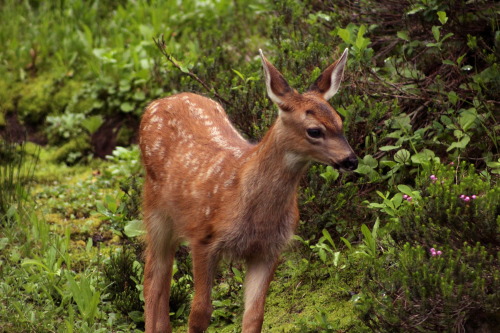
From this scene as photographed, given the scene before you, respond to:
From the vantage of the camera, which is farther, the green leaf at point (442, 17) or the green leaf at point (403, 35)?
the green leaf at point (403, 35)

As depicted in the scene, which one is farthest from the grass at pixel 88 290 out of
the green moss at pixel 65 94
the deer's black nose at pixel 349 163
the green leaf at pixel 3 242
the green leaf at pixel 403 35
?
the green moss at pixel 65 94

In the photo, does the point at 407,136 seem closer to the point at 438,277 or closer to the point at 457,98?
the point at 457,98

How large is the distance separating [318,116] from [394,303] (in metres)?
1.21

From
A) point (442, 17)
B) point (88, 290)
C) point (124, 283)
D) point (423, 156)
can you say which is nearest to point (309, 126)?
point (423, 156)

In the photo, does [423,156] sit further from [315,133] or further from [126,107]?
[126,107]

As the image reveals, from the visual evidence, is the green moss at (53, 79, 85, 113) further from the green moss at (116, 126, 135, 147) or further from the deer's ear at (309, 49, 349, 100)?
the deer's ear at (309, 49, 349, 100)

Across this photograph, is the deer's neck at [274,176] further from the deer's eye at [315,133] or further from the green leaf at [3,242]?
the green leaf at [3,242]

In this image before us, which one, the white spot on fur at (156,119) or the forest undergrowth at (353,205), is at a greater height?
the white spot on fur at (156,119)

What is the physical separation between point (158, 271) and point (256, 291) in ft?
3.56

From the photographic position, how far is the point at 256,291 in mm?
5621

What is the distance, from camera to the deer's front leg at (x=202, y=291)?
5602mm

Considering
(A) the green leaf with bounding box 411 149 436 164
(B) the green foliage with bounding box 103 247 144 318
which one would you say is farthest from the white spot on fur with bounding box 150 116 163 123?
(A) the green leaf with bounding box 411 149 436 164

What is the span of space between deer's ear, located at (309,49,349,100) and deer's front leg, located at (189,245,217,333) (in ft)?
4.23

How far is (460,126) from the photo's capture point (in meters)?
6.54
